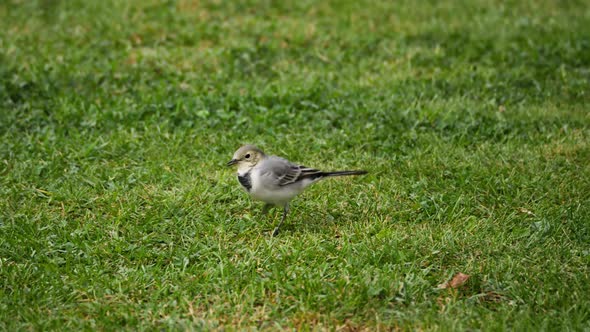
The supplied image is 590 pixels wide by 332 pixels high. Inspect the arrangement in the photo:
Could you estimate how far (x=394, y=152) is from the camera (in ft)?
22.6

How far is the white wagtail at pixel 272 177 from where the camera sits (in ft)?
17.3

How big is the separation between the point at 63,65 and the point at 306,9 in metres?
4.15

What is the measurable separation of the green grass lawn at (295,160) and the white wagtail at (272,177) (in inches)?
13.2

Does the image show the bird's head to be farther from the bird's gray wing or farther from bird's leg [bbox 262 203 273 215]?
bird's leg [bbox 262 203 273 215]

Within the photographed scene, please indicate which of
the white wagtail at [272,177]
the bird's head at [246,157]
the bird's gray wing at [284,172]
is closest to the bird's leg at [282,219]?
the white wagtail at [272,177]

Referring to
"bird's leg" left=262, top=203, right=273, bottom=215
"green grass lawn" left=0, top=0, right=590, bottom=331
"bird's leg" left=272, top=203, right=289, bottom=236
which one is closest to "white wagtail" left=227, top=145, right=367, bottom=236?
"bird's leg" left=272, top=203, right=289, bottom=236

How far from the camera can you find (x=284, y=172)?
5.36 metres

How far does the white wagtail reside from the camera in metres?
5.28

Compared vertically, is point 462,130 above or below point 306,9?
below

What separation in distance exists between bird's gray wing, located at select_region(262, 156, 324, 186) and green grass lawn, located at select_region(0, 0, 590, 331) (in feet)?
1.45

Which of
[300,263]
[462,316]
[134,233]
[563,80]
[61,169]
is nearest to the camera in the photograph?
[462,316]

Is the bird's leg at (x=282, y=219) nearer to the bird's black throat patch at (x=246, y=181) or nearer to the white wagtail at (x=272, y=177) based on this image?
the white wagtail at (x=272, y=177)

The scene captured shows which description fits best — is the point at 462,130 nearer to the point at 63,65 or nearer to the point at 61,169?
the point at 61,169

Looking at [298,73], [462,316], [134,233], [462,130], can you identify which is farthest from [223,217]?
[298,73]
